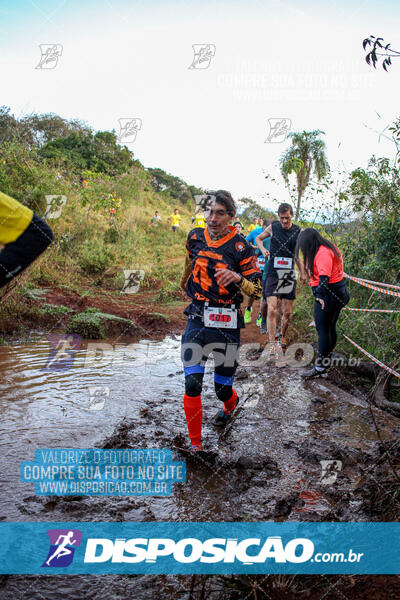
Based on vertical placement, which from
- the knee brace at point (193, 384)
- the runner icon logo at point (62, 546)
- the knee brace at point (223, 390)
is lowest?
the runner icon logo at point (62, 546)

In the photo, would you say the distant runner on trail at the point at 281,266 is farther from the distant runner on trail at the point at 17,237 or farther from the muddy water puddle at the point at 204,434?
the distant runner on trail at the point at 17,237

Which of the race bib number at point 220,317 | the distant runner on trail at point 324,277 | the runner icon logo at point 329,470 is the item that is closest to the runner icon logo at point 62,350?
the race bib number at point 220,317

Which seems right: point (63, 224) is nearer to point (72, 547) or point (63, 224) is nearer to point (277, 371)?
point (277, 371)

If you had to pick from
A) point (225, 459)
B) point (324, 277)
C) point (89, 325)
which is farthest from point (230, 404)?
point (89, 325)

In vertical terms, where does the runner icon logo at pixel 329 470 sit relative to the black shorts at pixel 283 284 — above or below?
below

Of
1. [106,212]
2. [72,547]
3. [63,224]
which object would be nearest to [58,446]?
[72,547]

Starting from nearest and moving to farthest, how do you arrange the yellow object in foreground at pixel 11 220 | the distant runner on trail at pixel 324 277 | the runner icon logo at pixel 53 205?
the yellow object in foreground at pixel 11 220
the distant runner on trail at pixel 324 277
the runner icon logo at pixel 53 205

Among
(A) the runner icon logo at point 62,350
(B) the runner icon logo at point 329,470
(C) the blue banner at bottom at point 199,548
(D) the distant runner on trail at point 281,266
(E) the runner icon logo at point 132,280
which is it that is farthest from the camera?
(E) the runner icon logo at point 132,280

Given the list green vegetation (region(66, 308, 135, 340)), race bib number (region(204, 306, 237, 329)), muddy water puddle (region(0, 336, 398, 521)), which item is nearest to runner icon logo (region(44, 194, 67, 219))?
green vegetation (region(66, 308, 135, 340))

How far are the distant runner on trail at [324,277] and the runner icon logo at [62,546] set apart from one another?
386 cm

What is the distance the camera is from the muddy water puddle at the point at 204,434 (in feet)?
9.71

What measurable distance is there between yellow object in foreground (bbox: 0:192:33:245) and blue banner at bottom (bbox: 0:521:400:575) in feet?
5.56

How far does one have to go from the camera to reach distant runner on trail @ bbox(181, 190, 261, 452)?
12.0 feet

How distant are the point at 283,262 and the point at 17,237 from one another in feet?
18.0
